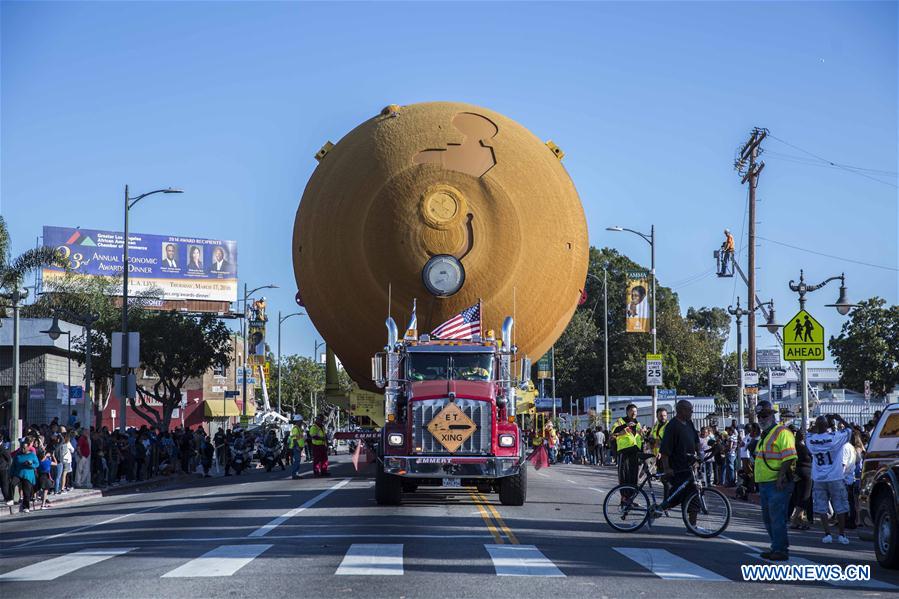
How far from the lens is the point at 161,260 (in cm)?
8662

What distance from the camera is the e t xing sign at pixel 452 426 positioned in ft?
61.0

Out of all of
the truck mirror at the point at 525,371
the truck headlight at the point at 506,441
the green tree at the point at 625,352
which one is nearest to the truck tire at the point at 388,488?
the truck headlight at the point at 506,441

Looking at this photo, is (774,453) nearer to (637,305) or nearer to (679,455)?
(679,455)

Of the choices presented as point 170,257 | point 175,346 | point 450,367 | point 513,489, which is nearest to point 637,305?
point 175,346

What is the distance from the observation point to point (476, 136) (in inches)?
864

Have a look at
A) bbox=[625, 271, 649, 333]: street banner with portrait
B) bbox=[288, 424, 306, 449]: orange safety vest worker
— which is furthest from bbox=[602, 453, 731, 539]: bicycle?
bbox=[625, 271, 649, 333]: street banner with portrait

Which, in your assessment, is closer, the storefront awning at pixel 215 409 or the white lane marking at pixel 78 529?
the white lane marking at pixel 78 529

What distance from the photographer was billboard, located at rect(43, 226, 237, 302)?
82.9 meters

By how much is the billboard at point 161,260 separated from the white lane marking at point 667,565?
72288mm

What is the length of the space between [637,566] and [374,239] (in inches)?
431

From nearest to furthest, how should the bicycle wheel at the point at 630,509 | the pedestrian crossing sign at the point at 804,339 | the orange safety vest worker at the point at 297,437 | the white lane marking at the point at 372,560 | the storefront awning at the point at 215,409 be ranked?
the white lane marking at the point at 372,560, the bicycle wheel at the point at 630,509, the pedestrian crossing sign at the point at 804,339, the orange safety vest worker at the point at 297,437, the storefront awning at the point at 215,409

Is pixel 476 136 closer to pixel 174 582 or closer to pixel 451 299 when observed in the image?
pixel 451 299
